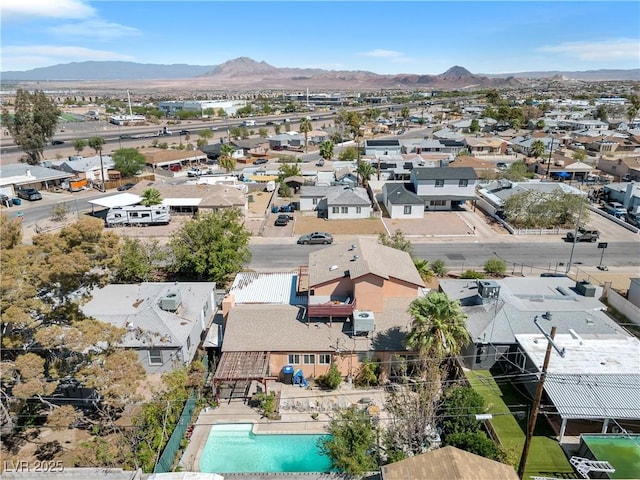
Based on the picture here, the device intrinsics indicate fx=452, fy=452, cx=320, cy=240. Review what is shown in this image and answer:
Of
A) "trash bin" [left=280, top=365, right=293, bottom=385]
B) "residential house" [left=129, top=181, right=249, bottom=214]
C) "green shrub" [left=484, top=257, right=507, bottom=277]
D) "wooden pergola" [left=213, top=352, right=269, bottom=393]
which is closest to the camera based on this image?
"wooden pergola" [left=213, top=352, right=269, bottom=393]

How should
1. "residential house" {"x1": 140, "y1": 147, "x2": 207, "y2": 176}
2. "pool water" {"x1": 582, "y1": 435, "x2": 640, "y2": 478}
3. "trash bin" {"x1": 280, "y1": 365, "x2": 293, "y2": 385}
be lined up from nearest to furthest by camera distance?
1. "pool water" {"x1": 582, "y1": 435, "x2": 640, "y2": 478}
2. "trash bin" {"x1": 280, "y1": 365, "x2": 293, "y2": 385}
3. "residential house" {"x1": 140, "y1": 147, "x2": 207, "y2": 176}

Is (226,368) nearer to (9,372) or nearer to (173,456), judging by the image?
(173,456)

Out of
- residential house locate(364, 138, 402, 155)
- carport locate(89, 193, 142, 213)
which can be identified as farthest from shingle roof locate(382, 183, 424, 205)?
carport locate(89, 193, 142, 213)

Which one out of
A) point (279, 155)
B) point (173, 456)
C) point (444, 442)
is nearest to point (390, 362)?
point (444, 442)

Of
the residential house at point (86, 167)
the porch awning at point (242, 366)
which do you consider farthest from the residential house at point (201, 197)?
the porch awning at point (242, 366)

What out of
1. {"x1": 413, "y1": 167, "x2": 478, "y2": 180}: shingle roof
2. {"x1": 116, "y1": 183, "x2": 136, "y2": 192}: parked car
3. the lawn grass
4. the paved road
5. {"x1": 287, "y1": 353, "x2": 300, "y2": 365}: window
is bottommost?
the lawn grass

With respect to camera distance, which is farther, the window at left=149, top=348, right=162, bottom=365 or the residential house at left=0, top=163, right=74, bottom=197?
the residential house at left=0, top=163, right=74, bottom=197

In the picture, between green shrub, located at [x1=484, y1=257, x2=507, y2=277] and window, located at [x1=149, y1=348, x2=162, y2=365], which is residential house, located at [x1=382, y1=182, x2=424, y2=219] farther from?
window, located at [x1=149, y1=348, x2=162, y2=365]

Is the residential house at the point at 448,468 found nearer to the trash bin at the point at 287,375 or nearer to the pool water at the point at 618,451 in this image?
the pool water at the point at 618,451
